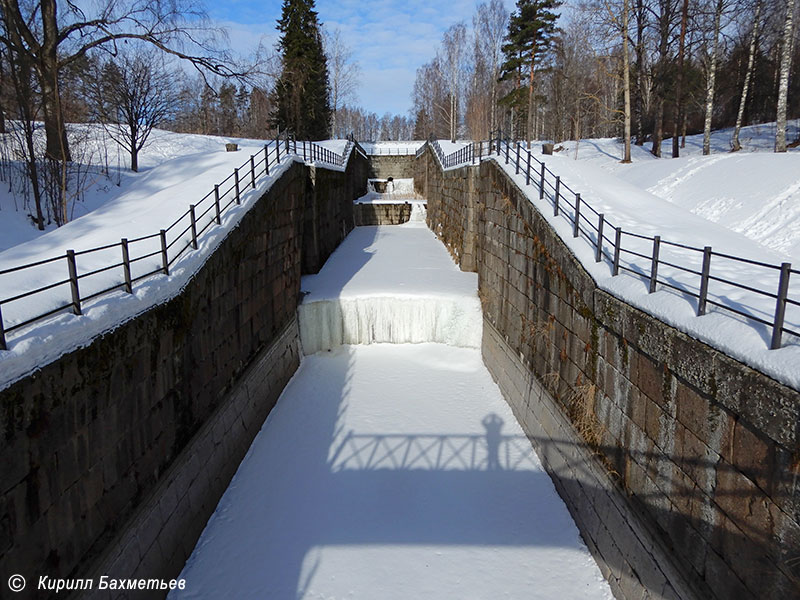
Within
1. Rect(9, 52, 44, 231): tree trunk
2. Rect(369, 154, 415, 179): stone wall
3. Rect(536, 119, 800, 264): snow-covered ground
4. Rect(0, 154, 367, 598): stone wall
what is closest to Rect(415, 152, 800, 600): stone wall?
Rect(536, 119, 800, 264): snow-covered ground

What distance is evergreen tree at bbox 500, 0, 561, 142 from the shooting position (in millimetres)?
29859

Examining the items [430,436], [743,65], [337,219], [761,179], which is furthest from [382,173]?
[430,436]

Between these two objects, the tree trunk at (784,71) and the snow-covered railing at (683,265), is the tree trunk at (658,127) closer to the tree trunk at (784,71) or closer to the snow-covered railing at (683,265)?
the tree trunk at (784,71)

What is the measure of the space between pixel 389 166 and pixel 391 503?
97.7 ft

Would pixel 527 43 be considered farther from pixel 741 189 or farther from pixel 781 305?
pixel 781 305

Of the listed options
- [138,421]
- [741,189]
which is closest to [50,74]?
[138,421]

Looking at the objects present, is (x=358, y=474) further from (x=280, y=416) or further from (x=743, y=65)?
(x=743, y=65)

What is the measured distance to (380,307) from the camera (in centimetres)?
1276

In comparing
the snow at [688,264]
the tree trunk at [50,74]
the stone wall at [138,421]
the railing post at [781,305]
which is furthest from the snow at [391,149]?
the railing post at [781,305]

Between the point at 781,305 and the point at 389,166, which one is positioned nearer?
the point at 781,305

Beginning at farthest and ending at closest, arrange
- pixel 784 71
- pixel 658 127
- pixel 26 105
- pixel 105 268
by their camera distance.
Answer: pixel 658 127 < pixel 784 71 < pixel 26 105 < pixel 105 268

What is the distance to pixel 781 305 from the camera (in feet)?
10.3

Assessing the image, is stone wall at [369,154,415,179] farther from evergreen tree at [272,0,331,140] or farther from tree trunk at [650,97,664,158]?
tree trunk at [650,97,664,158]

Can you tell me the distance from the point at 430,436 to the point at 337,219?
41.7ft
